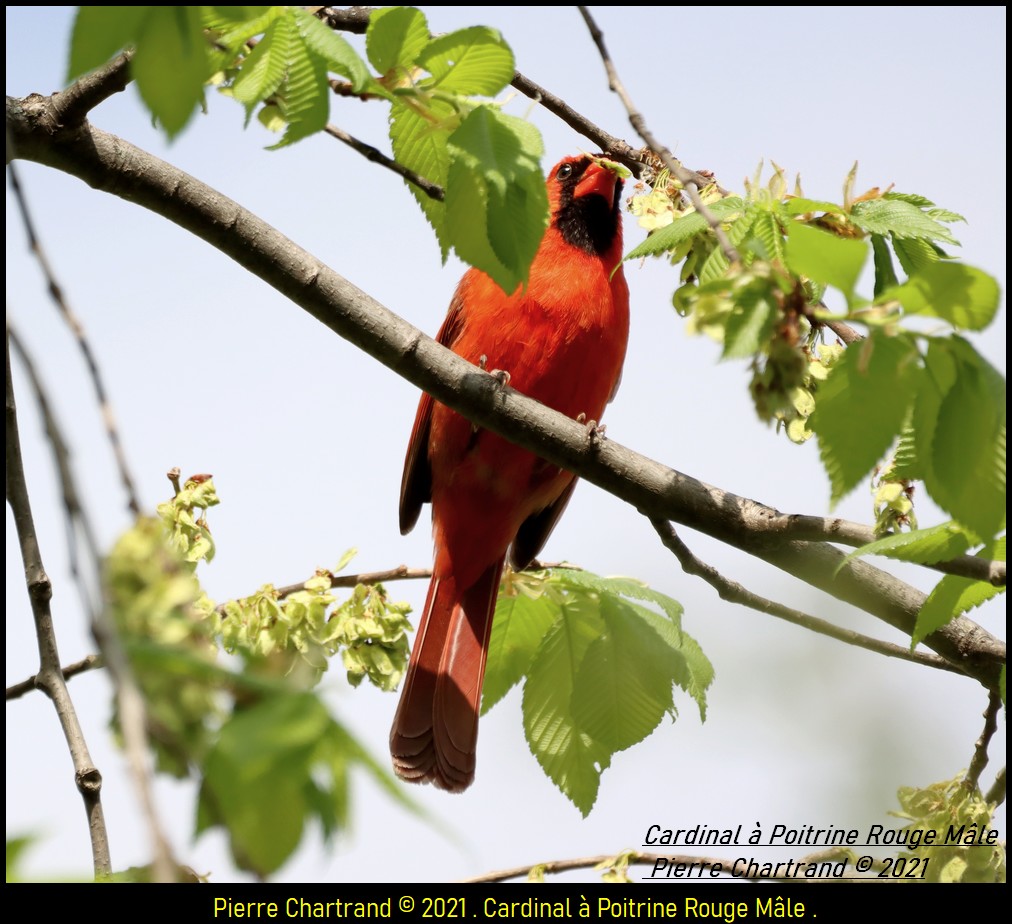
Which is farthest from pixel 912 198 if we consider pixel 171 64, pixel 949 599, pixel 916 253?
pixel 171 64

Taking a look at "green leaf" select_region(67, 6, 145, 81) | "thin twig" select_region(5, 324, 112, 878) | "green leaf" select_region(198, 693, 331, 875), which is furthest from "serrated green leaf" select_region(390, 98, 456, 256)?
"green leaf" select_region(198, 693, 331, 875)

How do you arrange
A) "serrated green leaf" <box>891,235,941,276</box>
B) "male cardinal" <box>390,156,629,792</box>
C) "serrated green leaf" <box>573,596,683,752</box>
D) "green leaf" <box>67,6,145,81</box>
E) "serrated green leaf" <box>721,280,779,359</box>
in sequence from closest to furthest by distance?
"green leaf" <box>67,6,145,81</box> → "serrated green leaf" <box>721,280,779,359</box> → "serrated green leaf" <box>891,235,941,276</box> → "serrated green leaf" <box>573,596,683,752</box> → "male cardinal" <box>390,156,629,792</box>

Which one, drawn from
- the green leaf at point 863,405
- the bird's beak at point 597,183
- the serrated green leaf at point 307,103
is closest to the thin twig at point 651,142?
A: the green leaf at point 863,405

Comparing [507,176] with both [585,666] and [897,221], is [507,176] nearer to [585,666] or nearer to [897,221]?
[897,221]

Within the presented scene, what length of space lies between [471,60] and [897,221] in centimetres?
103

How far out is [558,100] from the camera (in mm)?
3426

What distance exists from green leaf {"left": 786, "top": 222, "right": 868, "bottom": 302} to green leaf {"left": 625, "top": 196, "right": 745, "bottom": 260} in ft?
2.32

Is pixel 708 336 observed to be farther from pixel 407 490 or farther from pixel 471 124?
pixel 407 490

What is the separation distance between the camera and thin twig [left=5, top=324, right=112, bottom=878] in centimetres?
218

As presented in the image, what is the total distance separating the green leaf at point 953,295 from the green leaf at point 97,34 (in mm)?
1046

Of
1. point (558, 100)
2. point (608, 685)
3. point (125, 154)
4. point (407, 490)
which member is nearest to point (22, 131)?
point (125, 154)

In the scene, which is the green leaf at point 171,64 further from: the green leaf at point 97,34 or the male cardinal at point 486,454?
the male cardinal at point 486,454

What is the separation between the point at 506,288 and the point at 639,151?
1549mm

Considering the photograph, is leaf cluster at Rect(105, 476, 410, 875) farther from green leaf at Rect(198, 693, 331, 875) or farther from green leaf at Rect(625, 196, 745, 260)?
green leaf at Rect(625, 196, 745, 260)
